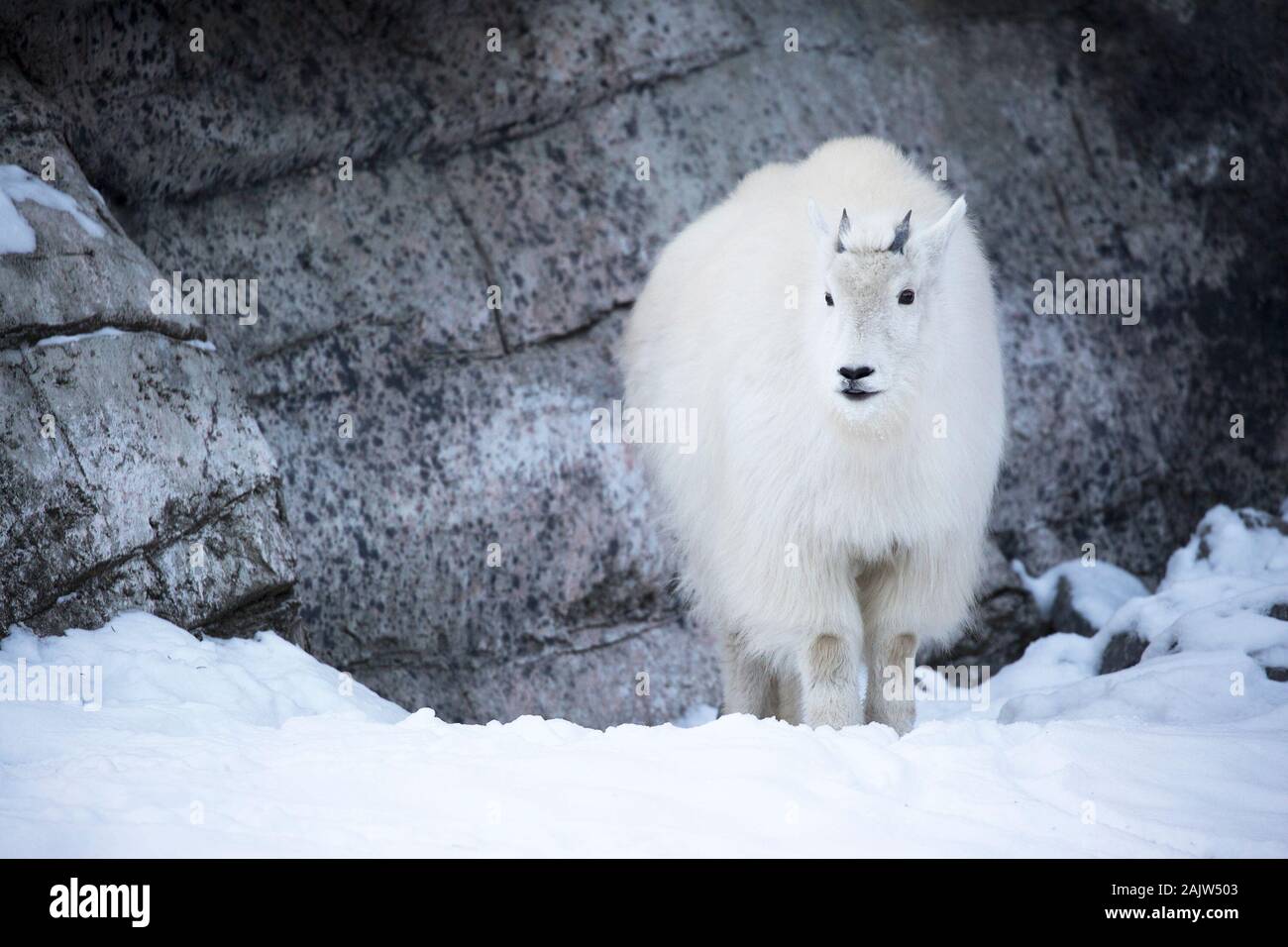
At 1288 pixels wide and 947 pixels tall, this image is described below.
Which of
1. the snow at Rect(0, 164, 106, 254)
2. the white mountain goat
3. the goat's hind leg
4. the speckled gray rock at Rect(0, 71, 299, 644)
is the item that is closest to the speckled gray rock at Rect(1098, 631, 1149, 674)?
the white mountain goat

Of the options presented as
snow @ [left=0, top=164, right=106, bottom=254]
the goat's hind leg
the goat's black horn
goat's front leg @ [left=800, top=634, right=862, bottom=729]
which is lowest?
the goat's hind leg

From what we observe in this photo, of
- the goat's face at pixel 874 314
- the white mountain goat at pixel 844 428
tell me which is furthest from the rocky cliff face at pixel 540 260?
the goat's face at pixel 874 314

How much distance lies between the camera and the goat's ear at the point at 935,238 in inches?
199

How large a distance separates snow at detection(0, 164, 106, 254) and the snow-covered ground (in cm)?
154

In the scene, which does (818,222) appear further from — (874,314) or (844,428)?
(844,428)

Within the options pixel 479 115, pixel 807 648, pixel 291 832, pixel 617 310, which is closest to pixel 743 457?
pixel 807 648

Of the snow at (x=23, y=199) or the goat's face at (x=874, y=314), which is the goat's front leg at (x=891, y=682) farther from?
the snow at (x=23, y=199)

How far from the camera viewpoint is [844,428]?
16.7ft

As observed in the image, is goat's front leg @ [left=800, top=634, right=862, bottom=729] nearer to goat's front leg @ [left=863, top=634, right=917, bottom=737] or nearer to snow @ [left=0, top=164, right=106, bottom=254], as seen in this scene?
goat's front leg @ [left=863, top=634, right=917, bottom=737]

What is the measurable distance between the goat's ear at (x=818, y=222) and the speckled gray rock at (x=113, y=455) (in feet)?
8.19

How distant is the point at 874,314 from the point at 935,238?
434mm

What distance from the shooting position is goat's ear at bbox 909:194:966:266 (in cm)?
506

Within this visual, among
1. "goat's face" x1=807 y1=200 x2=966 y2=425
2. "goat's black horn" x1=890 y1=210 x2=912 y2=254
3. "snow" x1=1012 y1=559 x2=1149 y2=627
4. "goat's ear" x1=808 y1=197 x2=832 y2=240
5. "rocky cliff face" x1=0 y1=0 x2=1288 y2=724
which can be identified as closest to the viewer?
"goat's face" x1=807 y1=200 x2=966 y2=425

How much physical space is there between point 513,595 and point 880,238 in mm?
3396
